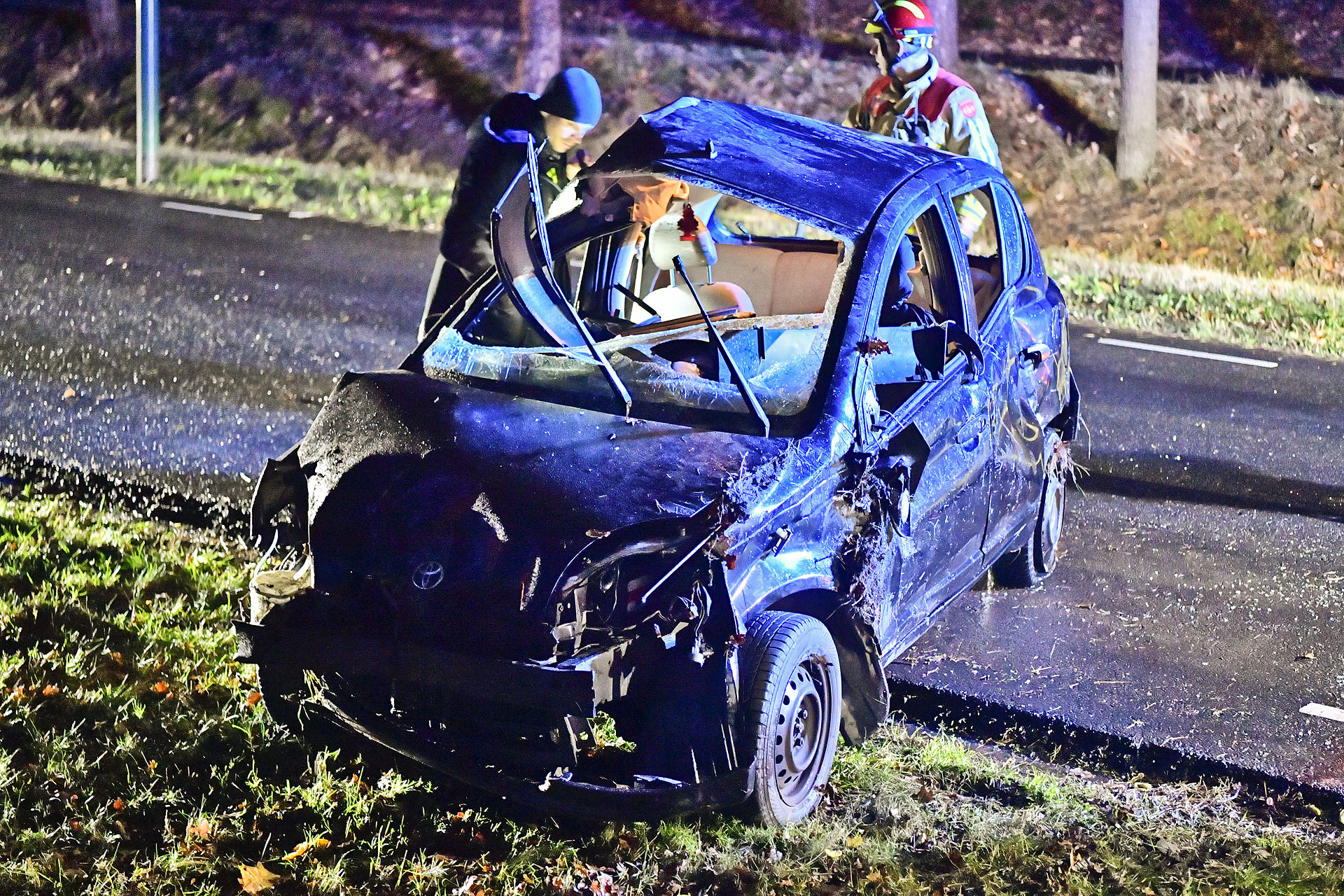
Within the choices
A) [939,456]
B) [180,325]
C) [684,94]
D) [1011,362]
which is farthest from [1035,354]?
[684,94]

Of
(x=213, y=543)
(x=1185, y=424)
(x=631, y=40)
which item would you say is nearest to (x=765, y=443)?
(x=213, y=543)

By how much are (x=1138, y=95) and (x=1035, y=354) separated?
34.5 feet

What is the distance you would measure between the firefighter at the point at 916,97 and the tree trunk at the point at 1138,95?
25.2ft

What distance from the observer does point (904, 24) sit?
762cm

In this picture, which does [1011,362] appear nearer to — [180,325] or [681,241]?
[681,241]

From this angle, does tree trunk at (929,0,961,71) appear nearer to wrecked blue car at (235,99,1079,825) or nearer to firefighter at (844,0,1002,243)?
firefighter at (844,0,1002,243)

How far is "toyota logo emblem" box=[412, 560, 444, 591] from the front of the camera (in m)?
4.21

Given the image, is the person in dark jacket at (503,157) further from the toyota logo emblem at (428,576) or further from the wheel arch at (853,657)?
the wheel arch at (853,657)

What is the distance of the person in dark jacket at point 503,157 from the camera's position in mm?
6570

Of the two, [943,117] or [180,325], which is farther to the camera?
[180,325]

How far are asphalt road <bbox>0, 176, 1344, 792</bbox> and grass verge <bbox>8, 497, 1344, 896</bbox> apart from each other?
24.0 inches

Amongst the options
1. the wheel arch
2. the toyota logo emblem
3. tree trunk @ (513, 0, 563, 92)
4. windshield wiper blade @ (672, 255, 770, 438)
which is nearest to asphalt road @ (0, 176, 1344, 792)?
the wheel arch

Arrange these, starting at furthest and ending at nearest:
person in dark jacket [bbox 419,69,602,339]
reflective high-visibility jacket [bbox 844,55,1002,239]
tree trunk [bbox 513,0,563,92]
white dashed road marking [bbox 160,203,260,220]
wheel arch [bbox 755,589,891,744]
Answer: tree trunk [bbox 513,0,563,92]
white dashed road marking [bbox 160,203,260,220]
reflective high-visibility jacket [bbox 844,55,1002,239]
person in dark jacket [bbox 419,69,602,339]
wheel arch [bbox 755,589,891,744]

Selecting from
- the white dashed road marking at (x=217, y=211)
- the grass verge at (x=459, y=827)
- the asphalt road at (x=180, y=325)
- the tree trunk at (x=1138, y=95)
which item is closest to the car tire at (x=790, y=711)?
the grass verge at (x=459, y=827)
